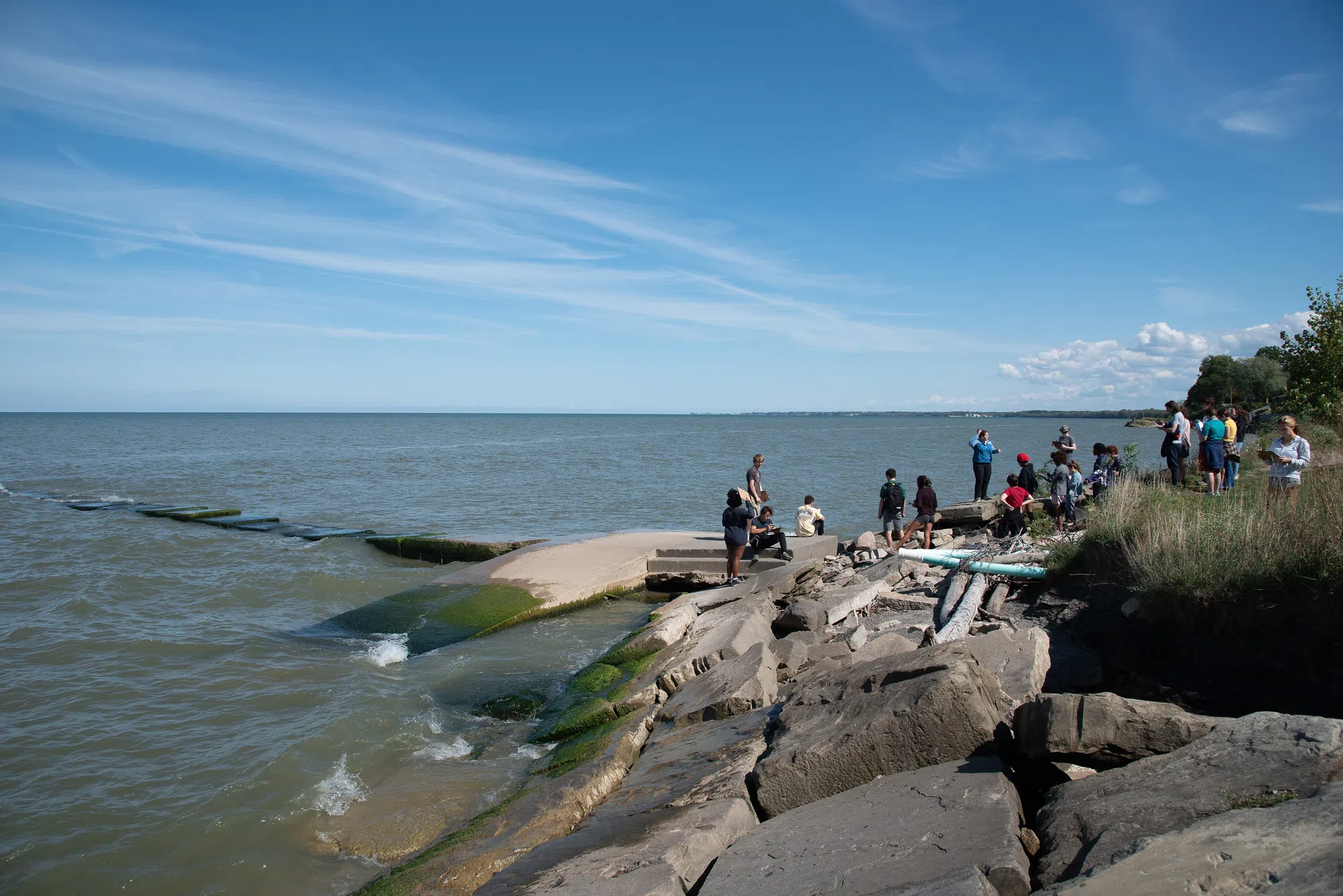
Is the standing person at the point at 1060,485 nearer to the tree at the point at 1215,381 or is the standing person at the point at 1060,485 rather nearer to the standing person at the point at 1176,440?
the standing person at the point at 1176,440

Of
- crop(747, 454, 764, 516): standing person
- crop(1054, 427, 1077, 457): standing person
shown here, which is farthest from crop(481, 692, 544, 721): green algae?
crop(1054, 427, 1077, 457): standing person

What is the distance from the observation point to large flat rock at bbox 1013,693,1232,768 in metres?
4.04

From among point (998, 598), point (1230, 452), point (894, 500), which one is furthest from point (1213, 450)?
point (998, 598)

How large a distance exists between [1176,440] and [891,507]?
205 inches

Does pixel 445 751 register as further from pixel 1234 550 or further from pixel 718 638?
pixel 1234 550

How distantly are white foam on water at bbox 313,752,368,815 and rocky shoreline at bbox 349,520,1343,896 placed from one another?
157cm

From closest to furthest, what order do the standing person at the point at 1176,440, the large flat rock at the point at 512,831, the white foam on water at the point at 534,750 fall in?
the large flat rock at the point at 512,831, the white foam on water at the point at 534,750, the standing person at the point at 1176,440

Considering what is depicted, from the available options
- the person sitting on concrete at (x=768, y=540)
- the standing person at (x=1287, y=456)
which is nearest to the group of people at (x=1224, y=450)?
the standing person at (x=1287, y=456)

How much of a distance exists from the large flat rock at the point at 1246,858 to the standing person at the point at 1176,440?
12.7 m

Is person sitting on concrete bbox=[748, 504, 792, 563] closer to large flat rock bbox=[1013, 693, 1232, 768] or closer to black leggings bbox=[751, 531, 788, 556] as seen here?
black leggings bbox=[751, 531, 788, 556]

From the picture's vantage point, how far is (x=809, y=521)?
53.0ft

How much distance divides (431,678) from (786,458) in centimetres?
4244

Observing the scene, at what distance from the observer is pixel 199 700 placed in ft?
31.3

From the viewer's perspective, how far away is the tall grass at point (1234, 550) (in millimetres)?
6109
